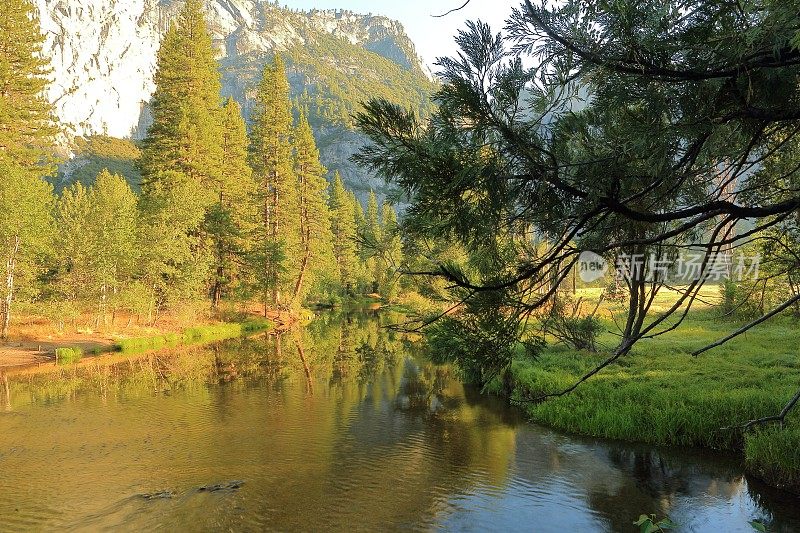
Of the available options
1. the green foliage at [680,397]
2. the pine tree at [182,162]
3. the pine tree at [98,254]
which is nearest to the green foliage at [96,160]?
the pine tree at [182,162]

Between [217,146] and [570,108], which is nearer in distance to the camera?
[570,108]

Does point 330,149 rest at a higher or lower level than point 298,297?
higher

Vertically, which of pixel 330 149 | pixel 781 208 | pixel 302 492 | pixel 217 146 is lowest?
pixel 302 492

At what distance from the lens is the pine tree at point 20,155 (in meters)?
19.9

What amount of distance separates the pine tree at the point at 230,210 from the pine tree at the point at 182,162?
0.74 meters

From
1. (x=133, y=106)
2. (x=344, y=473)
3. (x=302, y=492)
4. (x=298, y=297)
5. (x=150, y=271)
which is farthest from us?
(x=133, y=106)

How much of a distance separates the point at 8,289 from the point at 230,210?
1317 centimetres

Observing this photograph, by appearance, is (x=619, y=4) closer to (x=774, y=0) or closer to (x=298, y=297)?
(x=774, y=0)

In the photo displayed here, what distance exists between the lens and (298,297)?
1492 inches

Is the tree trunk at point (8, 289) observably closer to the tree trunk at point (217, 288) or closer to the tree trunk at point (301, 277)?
the tree trunk at point (217, 288)

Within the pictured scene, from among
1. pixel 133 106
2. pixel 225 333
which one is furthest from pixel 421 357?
pixel 133 106

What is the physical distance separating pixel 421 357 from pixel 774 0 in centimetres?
2043

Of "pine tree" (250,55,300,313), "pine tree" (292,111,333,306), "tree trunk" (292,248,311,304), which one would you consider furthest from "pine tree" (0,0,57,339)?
"tree trunk" (292,248,311,304)

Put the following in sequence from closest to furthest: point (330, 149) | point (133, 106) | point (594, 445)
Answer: point (594, 445)
point (330, 149)
point (133, 106)
